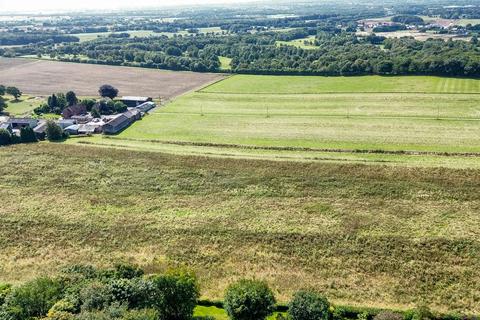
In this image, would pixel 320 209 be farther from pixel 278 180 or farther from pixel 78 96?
pixel 78 96

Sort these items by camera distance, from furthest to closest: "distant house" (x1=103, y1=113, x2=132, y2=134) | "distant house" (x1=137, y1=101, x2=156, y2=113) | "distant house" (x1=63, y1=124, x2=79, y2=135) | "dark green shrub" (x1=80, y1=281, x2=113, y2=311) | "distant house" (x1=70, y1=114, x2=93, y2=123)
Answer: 1. "distant house" (x1=137, y1=101, x2=156, y2=113)
2. "distant house" (x1=70, y1=114, x2=93, y2=123)
3. "distant house" (x1=63, y1=124, x2=79, y2=135)
4. "distant house" (x1=103, y1=113, x2=132, y2=134)
5. "dark green shrub" (x1=80, y1=281, x2=113, y2=311)

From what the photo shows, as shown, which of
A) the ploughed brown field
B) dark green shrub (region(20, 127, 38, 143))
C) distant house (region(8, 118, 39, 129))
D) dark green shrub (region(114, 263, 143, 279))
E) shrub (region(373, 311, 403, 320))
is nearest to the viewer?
shrub (region(373, 311, 403, 320))

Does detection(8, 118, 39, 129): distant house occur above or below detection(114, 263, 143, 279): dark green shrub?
Result: above

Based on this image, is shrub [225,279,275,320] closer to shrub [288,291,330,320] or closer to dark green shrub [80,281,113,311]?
shrub [288,291,330,320]

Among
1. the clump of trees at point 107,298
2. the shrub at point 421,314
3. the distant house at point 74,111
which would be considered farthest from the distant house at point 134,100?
the shrub at point 421,314

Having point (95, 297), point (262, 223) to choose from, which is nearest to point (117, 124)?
point (262, 223)

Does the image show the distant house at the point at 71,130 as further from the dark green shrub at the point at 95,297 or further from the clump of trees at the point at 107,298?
the dark green shrub at the point at 95,297

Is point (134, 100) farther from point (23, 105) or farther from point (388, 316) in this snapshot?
point (388, 316)

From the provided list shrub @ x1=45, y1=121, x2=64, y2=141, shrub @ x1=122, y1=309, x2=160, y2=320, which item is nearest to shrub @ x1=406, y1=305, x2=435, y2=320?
shrub @ x1=122, y1=309, x2=160, y2=320
